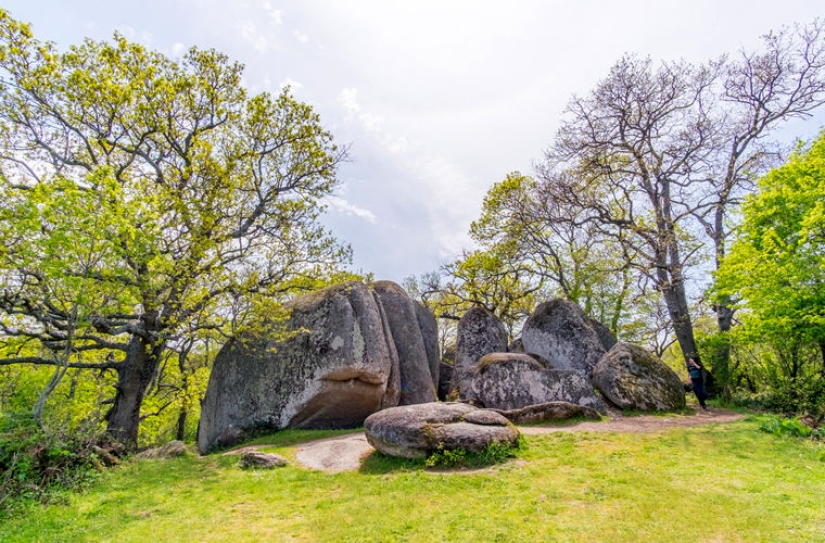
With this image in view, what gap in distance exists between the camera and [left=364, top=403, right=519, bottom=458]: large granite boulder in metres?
9.50

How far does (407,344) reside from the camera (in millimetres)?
18531

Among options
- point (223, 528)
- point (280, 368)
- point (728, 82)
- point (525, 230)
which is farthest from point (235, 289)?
point (728, 82)

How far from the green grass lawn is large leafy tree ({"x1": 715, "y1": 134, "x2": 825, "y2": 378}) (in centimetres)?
537

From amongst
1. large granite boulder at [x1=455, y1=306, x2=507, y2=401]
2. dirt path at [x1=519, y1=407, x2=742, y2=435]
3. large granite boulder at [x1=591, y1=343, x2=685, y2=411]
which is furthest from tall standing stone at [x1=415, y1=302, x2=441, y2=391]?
dirt path at [x1=519, y1=407, x2=742, y2=435]

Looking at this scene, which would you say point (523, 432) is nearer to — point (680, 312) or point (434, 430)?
point (434, 430)

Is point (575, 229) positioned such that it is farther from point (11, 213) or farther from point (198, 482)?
point (11, 213)

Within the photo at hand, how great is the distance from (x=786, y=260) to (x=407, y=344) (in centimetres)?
1371

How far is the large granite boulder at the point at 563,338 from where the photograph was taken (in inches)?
752

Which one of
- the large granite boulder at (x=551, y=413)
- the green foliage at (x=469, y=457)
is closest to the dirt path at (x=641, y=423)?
the large granite boulder at (x=551, y=413)

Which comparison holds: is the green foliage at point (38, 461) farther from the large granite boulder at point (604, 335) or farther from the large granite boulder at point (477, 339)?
the large granite boulder at point (604, 335)

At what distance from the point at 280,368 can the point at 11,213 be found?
9236 millimetres

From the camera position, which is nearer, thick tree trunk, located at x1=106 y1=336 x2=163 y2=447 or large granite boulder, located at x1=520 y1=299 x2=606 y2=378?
thick tree trunk, located at x1=106 y1=336 x2=163 y2=447

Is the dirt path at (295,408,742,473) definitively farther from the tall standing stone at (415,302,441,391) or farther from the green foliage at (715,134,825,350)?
the tall standing stone at (415,302,441,391)

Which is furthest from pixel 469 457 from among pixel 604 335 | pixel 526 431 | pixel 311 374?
pixel 604 335
